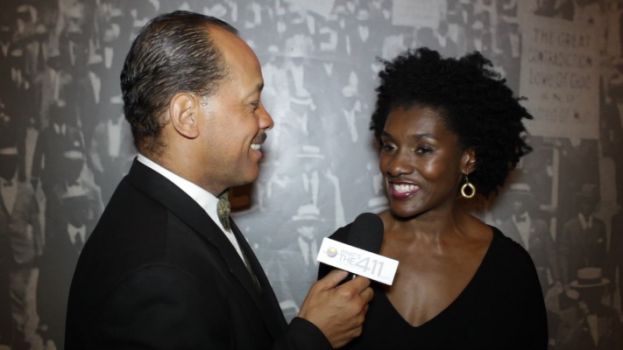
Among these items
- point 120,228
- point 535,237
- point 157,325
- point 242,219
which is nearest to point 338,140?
point 242,219

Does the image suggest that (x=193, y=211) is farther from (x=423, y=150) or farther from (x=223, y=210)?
(x=423, y=150)

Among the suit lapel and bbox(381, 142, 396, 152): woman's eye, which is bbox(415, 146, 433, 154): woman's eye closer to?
bbox(381, 142, 396, 152): woman's eye

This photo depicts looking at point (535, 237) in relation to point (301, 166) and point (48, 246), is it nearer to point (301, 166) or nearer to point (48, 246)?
point (301, 166)

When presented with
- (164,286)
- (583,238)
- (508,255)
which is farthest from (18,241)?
(583,238)

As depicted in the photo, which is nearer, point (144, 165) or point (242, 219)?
point (144, 165)

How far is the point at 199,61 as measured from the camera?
1096mm

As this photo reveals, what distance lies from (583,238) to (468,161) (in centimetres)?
118

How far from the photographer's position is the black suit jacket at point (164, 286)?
0.85 metres

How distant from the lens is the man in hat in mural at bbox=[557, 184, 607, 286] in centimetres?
246

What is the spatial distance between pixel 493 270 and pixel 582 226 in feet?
3.69

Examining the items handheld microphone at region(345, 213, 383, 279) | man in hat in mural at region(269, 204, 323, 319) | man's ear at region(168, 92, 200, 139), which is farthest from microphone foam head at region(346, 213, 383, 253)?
man in hat in mural at region(269, 204, 323, 319)

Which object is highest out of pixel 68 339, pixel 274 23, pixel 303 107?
pixel 274 23

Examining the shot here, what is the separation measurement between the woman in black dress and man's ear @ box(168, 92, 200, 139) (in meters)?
0.75

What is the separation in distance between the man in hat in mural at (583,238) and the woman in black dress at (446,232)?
2.94 ft
